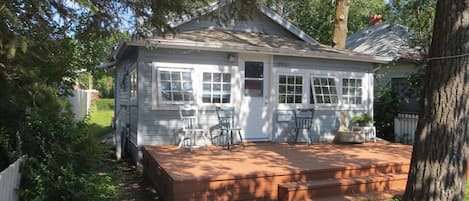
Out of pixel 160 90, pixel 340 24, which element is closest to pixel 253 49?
→ pixel 160 90

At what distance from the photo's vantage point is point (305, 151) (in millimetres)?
8055

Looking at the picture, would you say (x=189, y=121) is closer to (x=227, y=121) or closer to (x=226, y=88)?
(x=227, y=121)

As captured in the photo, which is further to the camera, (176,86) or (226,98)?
(226,98)

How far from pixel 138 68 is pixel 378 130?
26.3ft

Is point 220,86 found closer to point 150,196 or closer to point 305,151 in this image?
point 305,151

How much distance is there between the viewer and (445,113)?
364cm

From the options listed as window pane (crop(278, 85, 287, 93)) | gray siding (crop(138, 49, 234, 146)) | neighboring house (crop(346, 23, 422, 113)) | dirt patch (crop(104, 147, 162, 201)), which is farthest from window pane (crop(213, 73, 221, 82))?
neighboring house (crop(346, 23, 422, 113))

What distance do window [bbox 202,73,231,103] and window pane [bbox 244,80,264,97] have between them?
1.52 feet

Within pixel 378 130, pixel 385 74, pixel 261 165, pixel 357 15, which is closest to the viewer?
pixel 261 165

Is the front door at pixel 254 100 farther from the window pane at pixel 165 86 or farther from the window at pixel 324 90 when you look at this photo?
the window pane at pixel 165 86

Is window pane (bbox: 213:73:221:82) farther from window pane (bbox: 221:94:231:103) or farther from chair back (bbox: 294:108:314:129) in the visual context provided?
chair back (bbox: 294:108:314:129)

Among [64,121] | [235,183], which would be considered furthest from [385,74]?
[64,121]

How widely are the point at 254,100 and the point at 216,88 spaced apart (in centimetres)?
100

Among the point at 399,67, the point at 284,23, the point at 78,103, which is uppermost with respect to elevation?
the point at 284,23
